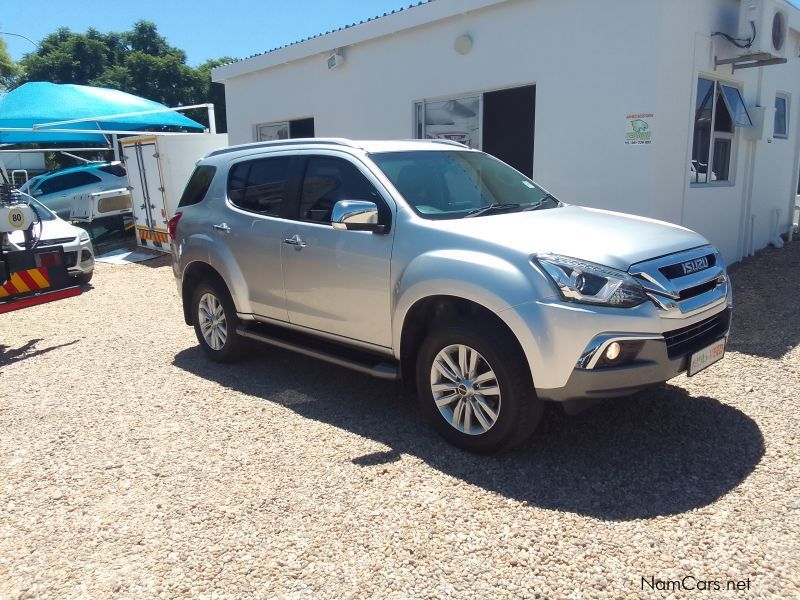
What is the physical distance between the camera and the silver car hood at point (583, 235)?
341 centimetres

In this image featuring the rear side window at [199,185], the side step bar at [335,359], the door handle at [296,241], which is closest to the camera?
the side step bar at [335,359]

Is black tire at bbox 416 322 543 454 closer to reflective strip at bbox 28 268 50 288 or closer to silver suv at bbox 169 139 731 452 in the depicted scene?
silver suv at bbox 169 139 731 452

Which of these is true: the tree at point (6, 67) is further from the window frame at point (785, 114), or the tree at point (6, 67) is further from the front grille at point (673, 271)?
the front grille at point (673, 271)

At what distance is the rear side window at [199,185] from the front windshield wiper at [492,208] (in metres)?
2.63

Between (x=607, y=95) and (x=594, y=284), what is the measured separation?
4891mm

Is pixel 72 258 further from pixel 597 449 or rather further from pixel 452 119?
pixel 597 449

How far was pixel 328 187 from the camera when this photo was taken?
4.59 meters

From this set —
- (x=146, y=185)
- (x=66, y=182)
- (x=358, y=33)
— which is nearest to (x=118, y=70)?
(x=66, y=182)

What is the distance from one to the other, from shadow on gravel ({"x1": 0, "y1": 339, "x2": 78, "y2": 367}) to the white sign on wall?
258 inches

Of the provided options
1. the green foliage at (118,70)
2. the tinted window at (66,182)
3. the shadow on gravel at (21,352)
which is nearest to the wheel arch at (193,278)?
the shadow on gravel at (21,352)

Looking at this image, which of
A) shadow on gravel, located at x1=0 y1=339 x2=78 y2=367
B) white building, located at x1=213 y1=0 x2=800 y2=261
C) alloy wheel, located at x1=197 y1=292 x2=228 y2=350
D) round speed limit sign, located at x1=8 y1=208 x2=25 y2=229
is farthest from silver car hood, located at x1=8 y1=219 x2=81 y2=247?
white building, located at x1=213 y1=0 x2=800 y2=261

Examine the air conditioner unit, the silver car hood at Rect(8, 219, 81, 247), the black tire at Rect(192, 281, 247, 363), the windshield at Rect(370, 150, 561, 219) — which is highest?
the air conditioner unit

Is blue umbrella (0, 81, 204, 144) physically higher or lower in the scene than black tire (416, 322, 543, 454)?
higher

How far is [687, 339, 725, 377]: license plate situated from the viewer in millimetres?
3477
